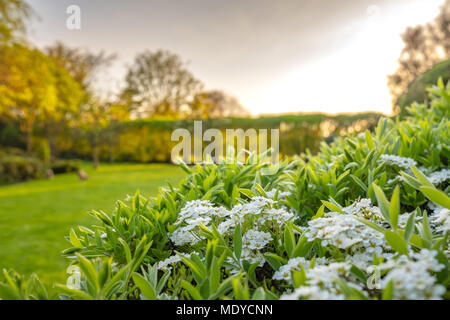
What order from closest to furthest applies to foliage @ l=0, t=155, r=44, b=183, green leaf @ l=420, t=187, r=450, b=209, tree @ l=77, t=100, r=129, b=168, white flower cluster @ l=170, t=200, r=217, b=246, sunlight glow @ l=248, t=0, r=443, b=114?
green leaf @ l=420, t=187, r=450, b=209
white flower cluster @ l=170, t=200, r=217, b=246
sunlight glow @ l=248, t=0, r=443, b=114
foliage @ l=0, t=155, r=44, b=183
tree @ l=77, t=100, r=129, b=168

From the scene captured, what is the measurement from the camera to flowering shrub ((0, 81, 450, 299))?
0.81m

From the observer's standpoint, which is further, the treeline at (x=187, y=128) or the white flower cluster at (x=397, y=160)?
the treeline at (x=187, y=128)

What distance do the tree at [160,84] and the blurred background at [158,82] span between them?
9 cm

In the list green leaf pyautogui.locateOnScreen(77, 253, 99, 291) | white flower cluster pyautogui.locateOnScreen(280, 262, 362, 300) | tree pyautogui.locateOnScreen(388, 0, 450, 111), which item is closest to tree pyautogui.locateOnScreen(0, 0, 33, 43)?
green leaf pyautogui.locateOnScreen(77, 253, 99, 291)

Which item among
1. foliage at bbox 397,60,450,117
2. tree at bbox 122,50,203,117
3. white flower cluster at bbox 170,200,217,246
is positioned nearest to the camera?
white flower cluster at bbox 170,200,217,246

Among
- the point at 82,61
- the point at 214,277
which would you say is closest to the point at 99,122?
the point at 82,61

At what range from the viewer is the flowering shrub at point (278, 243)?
0.81m

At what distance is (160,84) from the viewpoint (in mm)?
27156

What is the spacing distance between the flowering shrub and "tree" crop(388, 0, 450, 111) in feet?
78.6

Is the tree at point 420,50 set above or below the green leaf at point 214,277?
above

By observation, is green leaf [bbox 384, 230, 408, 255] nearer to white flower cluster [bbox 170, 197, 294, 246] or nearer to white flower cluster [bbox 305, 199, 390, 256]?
white flower cluster [bbox 305, 199, 390, 256]

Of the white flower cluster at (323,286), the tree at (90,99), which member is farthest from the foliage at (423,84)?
the tree at (90,99)

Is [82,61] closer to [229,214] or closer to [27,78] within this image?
[27,78]

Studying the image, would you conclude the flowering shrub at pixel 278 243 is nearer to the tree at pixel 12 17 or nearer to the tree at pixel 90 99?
the tree at pixel 12 17
